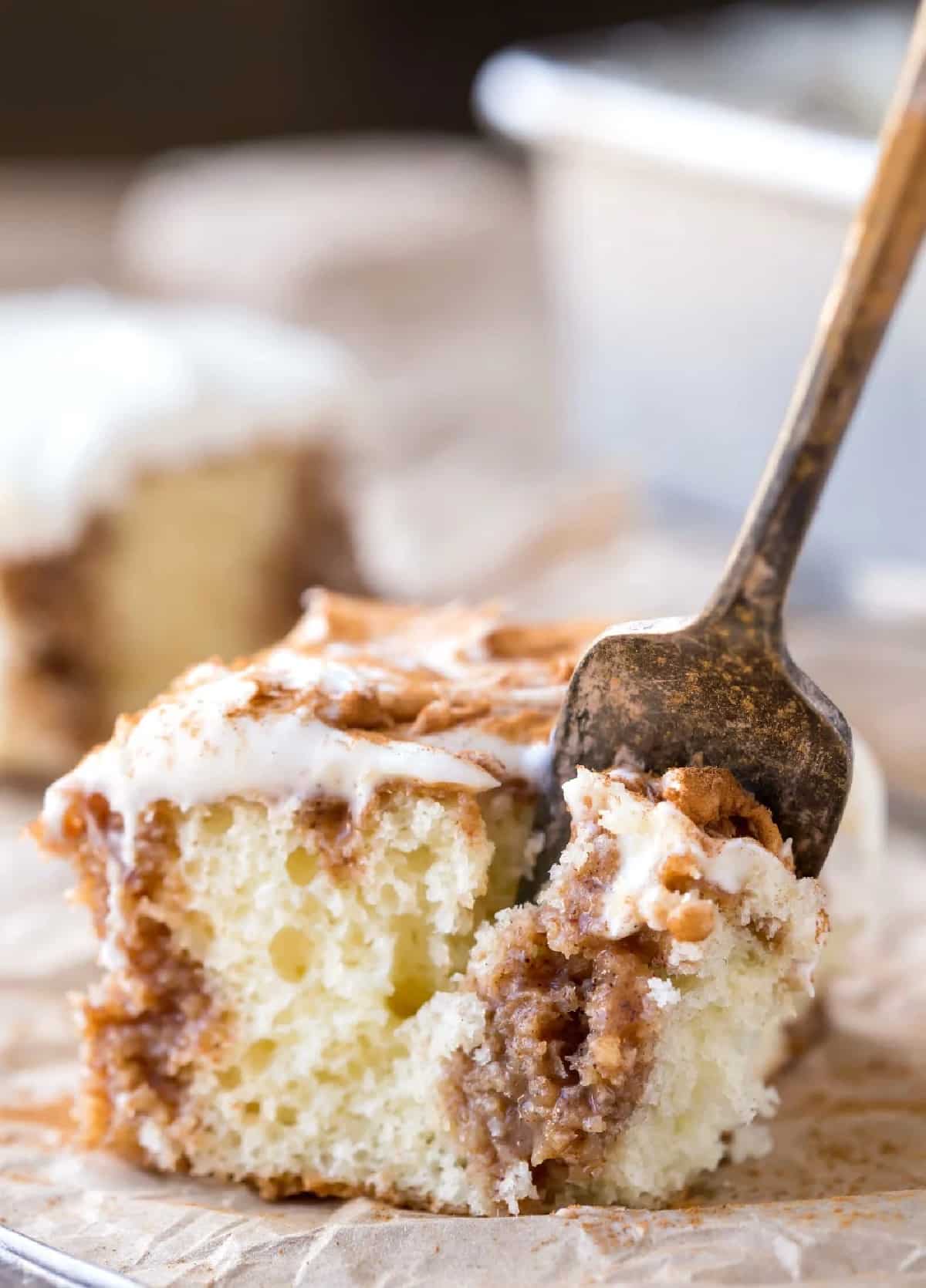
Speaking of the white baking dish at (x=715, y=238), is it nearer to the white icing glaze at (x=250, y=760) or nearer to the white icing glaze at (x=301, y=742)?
the white icing glaze at (x=301, y=742)

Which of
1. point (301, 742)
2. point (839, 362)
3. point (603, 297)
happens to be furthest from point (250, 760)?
point (603, 297)

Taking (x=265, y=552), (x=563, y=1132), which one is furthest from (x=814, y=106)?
(x=563, y=1132)

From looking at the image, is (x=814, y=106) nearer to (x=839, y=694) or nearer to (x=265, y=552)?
(x=839, y=694)

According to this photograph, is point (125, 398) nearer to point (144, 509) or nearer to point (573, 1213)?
point (144, 509)

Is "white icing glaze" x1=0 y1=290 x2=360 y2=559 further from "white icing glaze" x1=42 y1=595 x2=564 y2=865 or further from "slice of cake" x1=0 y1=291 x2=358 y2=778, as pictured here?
"white icing glaze" x1=42 y1=595 x2=564 y2=865

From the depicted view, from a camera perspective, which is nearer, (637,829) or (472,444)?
(637,829)

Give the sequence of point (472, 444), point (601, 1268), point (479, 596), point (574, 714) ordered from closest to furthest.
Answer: point (601, 1268), point (574, 714), point (479, 596), point (472, 444)

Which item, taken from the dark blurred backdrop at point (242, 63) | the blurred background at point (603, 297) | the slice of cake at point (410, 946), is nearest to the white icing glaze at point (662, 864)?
the slice of cake at point (410, 946)
